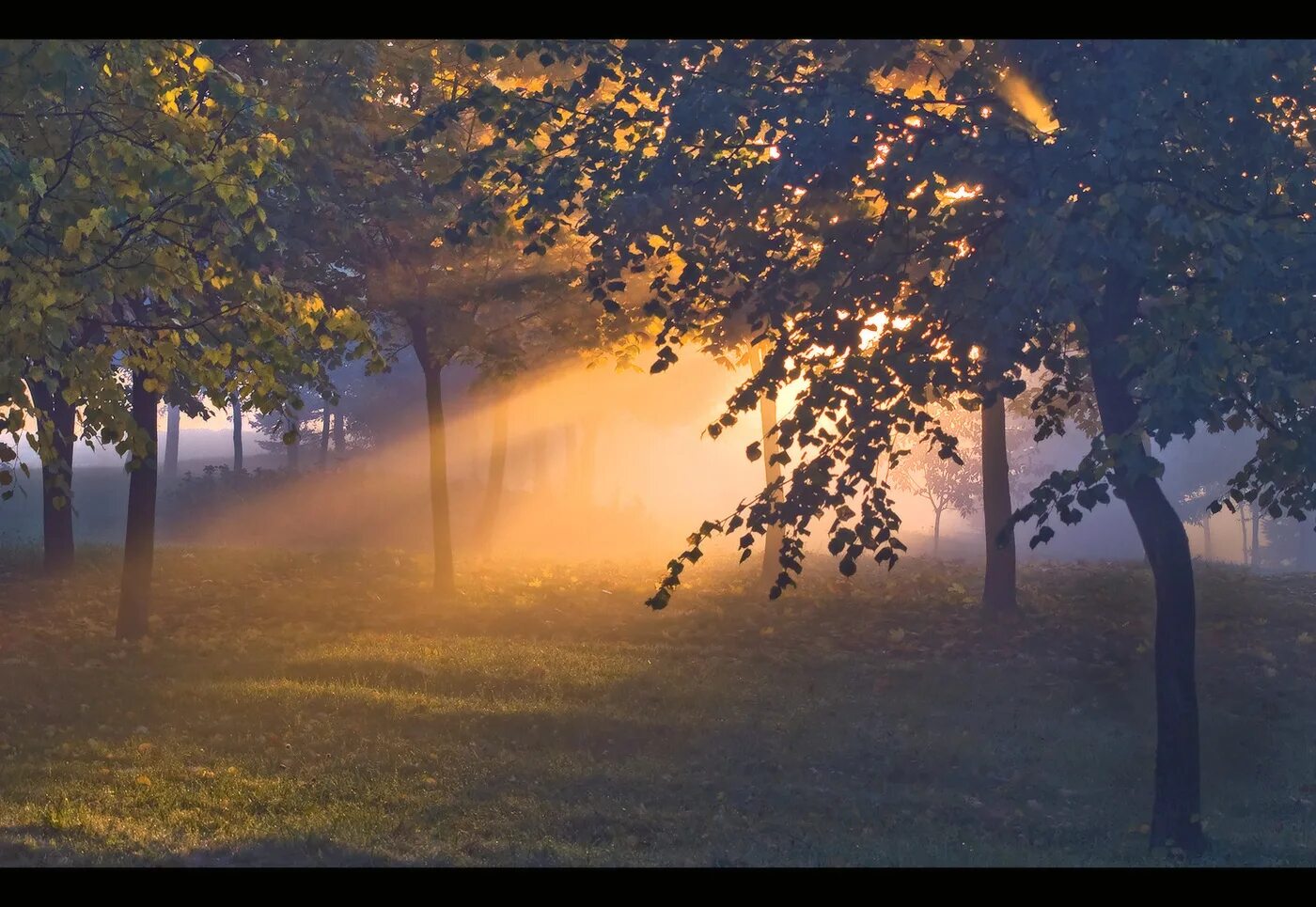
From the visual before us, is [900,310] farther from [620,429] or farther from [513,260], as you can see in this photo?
[620,429]

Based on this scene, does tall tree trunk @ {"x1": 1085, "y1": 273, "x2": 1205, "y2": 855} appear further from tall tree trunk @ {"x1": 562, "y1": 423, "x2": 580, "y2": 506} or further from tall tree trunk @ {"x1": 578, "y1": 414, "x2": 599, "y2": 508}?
tall tree trunk @ {"x1": 562, "y1": 423, "x2": 580, "y2": 506}

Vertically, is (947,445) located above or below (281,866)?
above

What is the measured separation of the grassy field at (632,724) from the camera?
9.16 m

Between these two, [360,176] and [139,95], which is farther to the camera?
[360,176]

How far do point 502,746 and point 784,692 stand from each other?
4.20 m

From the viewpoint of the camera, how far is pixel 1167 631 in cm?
968

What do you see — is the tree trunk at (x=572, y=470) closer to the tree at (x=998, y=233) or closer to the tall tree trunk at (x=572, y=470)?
the tall tree trunk at (x=572, y=470)

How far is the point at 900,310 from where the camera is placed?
1004 centimetres

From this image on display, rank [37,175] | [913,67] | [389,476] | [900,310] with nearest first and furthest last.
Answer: [37,175], [900,310], [913,67], [389,476]

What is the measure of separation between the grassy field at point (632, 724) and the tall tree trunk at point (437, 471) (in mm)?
545

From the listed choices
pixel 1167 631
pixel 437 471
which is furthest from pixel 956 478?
pixel 1167 631

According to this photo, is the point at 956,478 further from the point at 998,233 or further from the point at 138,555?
the point at 998,233

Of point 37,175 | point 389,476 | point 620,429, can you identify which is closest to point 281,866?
point 37,175

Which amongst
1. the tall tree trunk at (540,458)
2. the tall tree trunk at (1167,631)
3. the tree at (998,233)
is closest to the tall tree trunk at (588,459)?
the tall tree trunk at (540,458)
